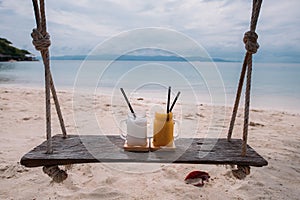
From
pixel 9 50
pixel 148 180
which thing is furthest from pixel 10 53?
pixel 148 180

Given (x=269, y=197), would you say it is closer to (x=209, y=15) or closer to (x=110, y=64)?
(x=110, y=64)

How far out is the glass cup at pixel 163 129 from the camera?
3.64 feet

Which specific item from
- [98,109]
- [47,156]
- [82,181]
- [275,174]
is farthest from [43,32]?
[98,109]

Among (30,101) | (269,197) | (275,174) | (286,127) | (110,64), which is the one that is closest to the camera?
(110,64)

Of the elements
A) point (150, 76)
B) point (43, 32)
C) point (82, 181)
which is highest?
point (43, 32)

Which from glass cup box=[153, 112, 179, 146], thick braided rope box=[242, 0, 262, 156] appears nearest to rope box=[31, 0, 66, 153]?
glass cup box=[153, 112, 179, 146]

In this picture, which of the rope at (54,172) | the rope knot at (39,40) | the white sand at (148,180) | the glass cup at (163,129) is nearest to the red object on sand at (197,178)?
the white sand at (148,180)

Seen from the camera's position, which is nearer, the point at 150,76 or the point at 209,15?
the point at 150,76

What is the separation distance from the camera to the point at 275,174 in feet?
5.91

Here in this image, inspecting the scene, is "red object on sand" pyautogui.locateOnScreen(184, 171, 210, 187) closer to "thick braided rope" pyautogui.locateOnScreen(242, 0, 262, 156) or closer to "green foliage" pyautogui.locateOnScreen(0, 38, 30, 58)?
"thick braided rope" pyautogui.locateOnScreen(242, 0, 262, 156)

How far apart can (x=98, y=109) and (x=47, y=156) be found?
2.89m

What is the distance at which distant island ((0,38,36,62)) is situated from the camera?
1394cm

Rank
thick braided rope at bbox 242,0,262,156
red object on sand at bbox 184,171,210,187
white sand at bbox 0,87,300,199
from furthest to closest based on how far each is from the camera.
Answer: red object on sand at bbox 184,171,210,187 → white sand at bbox 0,87,300,199 → thick braided rope at bbox 242,0,262,156

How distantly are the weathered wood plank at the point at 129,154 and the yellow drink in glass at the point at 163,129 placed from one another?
0.16ft
